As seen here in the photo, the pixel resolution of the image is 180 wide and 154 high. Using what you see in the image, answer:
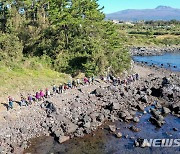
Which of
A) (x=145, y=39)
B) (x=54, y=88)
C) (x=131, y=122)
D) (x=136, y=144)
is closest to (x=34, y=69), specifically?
(x=54, y=88)

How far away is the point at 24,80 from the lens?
43312mm

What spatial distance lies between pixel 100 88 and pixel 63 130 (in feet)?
41.0

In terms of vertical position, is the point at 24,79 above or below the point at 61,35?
below

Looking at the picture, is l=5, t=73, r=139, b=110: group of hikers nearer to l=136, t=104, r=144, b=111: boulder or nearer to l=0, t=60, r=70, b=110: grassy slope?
l=0, t=60, r=70, b=110: grassy slope

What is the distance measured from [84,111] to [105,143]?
7468 mm

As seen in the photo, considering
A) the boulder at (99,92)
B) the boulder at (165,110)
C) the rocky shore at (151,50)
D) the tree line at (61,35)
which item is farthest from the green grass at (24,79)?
the rocky shore at (151,50)

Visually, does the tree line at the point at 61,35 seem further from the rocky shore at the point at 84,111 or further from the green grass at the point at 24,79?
the rocky shore at the point at 84,111

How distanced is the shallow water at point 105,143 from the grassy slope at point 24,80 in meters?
9.93

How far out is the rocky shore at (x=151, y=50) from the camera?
105 m

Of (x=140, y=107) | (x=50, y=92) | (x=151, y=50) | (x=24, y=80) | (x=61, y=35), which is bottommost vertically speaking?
(x=151, y=50)

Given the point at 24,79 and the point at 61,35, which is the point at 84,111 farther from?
the point at 61,35

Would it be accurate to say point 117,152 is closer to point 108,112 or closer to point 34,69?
point 108,112

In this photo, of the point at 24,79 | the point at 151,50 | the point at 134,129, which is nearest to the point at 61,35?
the point at 24,79

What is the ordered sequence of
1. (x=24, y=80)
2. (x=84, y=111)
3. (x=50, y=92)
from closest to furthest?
(x=84, y=111) → (x=50, y=92) → (x=24, y=80)
